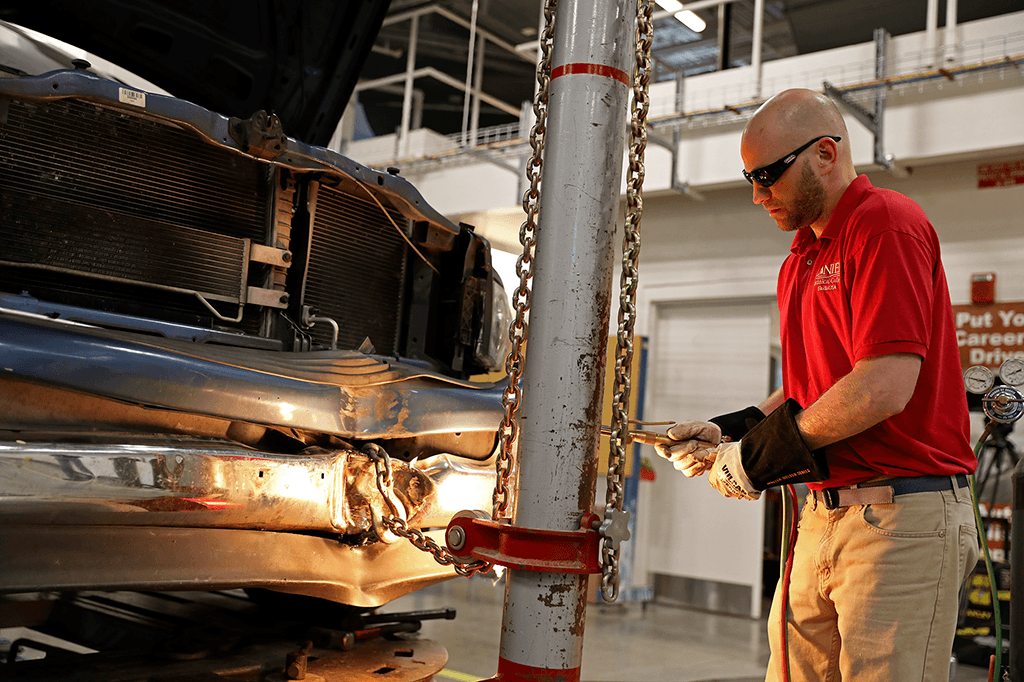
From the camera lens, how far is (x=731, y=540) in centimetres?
645

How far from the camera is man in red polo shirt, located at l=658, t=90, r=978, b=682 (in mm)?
1636

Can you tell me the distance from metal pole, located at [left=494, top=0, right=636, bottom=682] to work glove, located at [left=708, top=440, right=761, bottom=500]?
0.41 metres

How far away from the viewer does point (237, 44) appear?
3.11 meters

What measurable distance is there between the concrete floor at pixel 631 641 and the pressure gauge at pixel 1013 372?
148 cm

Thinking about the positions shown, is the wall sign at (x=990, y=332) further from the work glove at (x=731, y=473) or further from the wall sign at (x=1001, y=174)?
the work glove at (x=731, y=473)

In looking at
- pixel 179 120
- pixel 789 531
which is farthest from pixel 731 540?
pixel 179 120

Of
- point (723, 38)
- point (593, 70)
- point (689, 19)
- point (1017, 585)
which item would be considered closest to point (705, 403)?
point (689, 19)

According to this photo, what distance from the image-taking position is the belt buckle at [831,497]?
1.81 meters

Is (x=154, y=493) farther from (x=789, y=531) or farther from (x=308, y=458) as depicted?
(x=789, y=531)

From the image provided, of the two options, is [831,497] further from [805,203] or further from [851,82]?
[851,82]

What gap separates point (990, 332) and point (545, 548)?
5.10m

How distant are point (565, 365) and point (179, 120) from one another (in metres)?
1.38

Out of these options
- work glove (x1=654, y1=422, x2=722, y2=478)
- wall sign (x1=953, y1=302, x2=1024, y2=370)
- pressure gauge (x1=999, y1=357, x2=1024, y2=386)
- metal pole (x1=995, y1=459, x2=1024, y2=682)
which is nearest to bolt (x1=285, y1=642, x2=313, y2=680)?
work glove (x1=654, y1=422, x2=722, y2=478)

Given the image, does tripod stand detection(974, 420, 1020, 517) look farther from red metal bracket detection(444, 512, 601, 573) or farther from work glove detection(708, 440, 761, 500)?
red metal bracket detection(444, 512, 601, 573)
